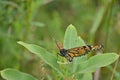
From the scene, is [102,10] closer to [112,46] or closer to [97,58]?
[112,46]

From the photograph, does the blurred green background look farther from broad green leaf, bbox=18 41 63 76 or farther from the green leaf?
broad green leaf, bbox=18 41 63 76

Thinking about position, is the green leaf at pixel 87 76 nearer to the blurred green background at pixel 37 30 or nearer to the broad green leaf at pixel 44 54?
the broad green leaf at pixel 44 54

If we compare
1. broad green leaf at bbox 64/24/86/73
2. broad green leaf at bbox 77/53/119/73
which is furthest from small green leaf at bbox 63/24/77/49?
broad green leaf at bbox 77/53/119/73

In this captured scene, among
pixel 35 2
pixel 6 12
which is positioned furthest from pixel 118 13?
pixel 6 12

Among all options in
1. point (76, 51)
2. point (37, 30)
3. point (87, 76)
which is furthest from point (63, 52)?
point (37, 30)

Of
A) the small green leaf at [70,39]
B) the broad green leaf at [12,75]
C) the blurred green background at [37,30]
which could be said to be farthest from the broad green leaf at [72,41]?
the blurred green background at [37,30]

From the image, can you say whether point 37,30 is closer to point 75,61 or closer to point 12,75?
point 75,61
